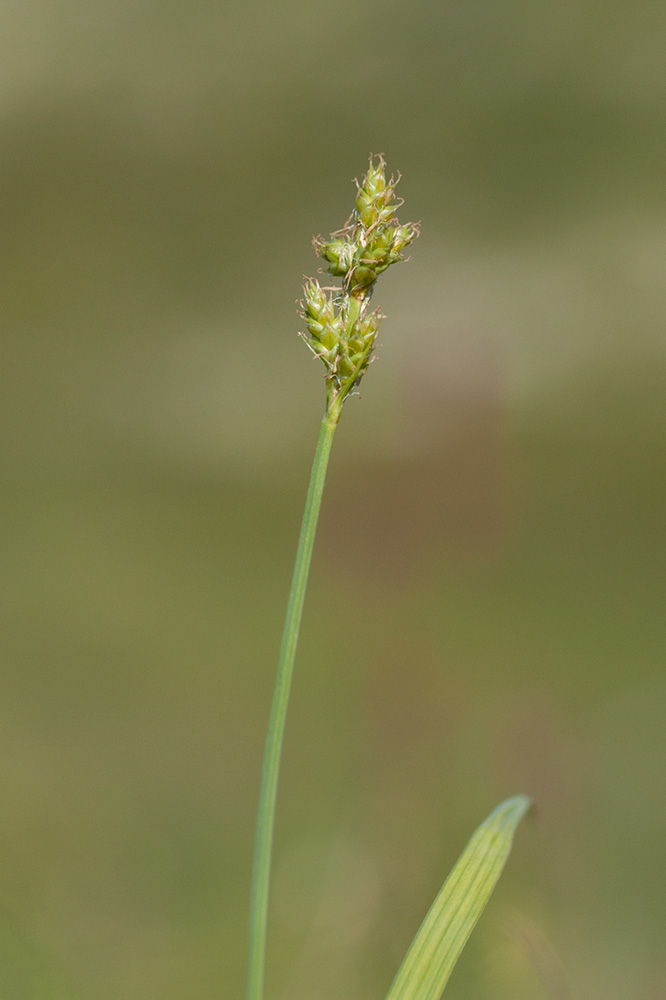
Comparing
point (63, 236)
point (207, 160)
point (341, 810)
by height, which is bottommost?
point (341, 810)

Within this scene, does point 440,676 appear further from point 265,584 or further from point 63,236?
point 63,236

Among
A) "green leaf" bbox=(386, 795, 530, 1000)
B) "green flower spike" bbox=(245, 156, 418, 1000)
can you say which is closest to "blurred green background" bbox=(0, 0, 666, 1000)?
"green leaf" bbox=(386, 795, 530, 1000)

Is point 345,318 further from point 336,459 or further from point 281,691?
point 336,459

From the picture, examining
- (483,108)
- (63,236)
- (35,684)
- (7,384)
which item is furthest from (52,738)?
(483,108)

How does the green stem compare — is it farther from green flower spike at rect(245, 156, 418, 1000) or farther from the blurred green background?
the blurred green background

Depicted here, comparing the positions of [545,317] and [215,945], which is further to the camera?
[545,317]

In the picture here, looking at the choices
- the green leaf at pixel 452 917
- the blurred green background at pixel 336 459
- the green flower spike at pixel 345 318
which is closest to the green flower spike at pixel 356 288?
the green flower spike at pixel 345 318
